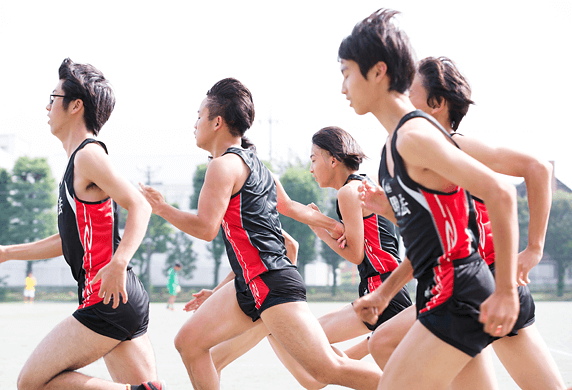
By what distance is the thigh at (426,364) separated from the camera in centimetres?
228

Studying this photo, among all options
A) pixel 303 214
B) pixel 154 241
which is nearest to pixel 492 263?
pixel 303 214

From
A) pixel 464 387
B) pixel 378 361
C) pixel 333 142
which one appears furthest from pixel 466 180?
pixel 333 142

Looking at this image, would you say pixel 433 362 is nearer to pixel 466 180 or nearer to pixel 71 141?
pixel 466 180

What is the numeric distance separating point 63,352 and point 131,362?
1.23ft

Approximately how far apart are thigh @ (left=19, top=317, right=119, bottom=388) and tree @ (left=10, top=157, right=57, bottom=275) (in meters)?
34.7

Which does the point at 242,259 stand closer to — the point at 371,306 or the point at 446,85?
the point at 371,306

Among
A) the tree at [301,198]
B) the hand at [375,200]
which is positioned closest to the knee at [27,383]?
the hand at [375,200]

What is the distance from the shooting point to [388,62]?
257 cm

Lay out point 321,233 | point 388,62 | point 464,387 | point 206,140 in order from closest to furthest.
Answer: point 388,62, point 464,387, point 206,140, point 321,233

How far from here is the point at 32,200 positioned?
36.3 metres

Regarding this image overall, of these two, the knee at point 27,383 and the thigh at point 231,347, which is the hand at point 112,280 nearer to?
the knee at point 27,383

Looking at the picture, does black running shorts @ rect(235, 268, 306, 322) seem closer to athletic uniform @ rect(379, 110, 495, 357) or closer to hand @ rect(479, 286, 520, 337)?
athletic uniform @ rect(379, 110, 495, 357)

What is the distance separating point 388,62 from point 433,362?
1248mm

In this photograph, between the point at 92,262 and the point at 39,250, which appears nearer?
the point at 92,262
